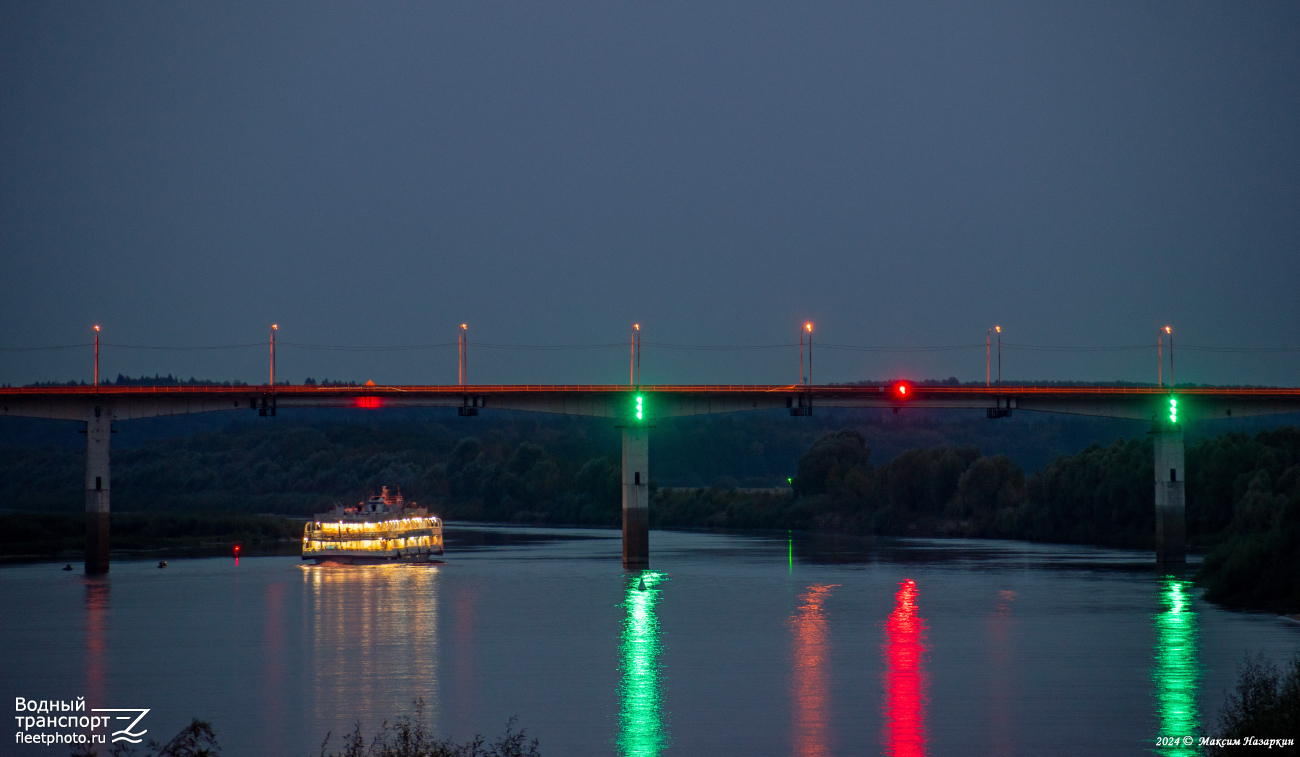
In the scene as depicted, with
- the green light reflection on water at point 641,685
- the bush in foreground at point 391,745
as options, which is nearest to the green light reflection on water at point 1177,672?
the green light reflection on water at point 641,685

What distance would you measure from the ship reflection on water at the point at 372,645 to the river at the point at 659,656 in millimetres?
188

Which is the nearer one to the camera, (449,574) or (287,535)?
(449,574)

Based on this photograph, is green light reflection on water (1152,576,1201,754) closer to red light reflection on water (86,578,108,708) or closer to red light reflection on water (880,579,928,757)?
red light reflection on water (880,579,928,757)

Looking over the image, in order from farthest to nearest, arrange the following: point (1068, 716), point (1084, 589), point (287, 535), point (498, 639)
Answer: point (287, 535) < point (1084, 589) < point (498, 639) < point (1068, 716)

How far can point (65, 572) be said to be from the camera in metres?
99.4

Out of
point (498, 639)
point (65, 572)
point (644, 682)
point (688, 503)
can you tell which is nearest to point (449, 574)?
point (65, 572)

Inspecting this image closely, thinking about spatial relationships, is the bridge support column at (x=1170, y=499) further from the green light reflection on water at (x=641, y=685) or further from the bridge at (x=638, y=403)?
the green light reflection on water at (x=641, y=685)

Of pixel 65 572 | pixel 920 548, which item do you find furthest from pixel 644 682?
pixel 920 548

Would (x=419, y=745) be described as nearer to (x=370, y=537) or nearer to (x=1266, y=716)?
(x=1266, y=716)

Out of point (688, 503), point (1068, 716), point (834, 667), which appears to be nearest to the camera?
point (1068, 716)

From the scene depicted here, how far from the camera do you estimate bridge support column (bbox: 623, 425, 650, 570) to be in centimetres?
9581

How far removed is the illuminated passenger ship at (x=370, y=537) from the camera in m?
109

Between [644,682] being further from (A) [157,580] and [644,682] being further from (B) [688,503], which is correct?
(B) [688,503]

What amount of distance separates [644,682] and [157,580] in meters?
55.8
